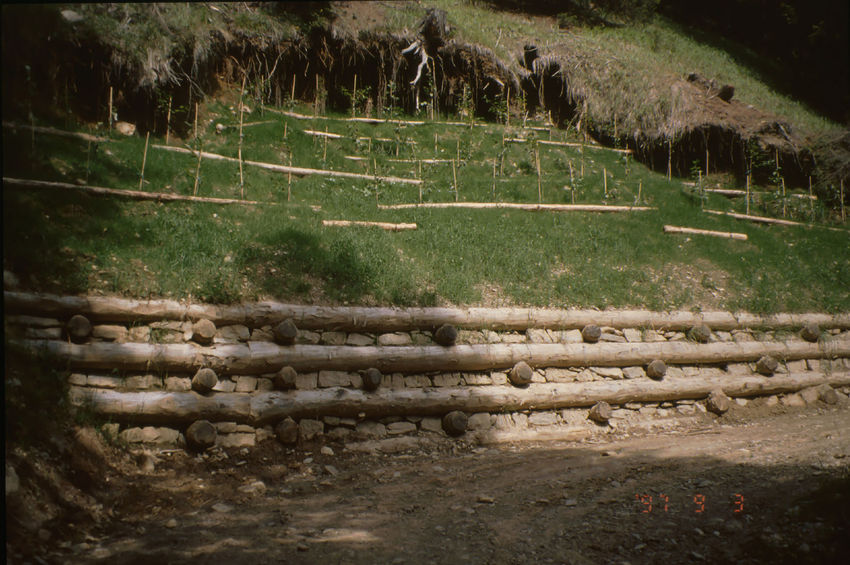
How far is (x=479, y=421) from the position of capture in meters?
6.54

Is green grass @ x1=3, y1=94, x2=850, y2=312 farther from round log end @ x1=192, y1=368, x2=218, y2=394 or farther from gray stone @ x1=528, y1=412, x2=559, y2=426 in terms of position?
gray stone @ x1=528, y1=412, x2=559, y2=426

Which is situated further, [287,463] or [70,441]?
[287,463]

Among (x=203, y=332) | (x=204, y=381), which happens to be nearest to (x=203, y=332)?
(x=203, y=332)

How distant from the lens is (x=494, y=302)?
25.5 ft

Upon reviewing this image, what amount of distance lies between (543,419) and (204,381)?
14.0 feet

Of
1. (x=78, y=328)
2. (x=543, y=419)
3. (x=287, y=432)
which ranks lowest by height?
(x=543, y=419)

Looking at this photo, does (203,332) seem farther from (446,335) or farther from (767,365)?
(767,365)

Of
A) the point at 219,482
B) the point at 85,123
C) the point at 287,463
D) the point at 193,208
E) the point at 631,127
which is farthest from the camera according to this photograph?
the point at 631,127

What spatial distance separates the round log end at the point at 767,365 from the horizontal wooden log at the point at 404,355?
0.54 feet

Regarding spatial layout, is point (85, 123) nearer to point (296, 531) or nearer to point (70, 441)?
point (70, 441)

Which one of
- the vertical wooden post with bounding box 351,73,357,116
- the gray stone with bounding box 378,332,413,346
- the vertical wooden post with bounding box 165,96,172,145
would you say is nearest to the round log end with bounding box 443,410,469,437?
the gray stone with bounding box 378,332,413,346

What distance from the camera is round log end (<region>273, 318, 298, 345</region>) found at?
6.14 metres

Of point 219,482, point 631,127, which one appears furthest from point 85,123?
point 631,127

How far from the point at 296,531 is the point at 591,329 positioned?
16.8ft
